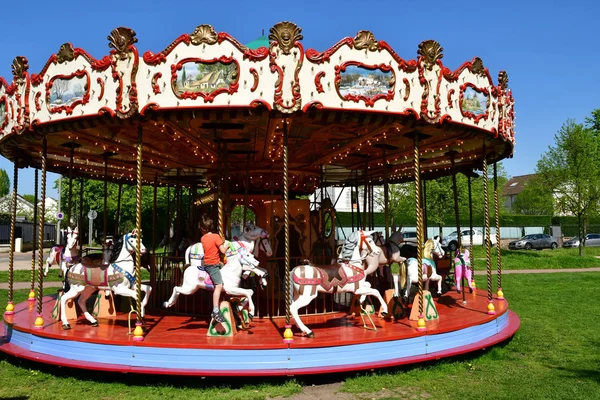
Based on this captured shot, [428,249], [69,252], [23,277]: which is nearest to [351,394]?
[428,249]

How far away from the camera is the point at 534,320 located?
1155cm

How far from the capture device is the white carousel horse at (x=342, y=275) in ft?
24.2

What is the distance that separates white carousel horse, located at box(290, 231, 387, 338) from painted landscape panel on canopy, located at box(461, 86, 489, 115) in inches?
106

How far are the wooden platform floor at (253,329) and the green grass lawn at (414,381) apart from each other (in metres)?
0.49

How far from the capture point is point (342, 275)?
25.8 feet

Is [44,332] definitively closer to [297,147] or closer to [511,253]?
[297,147]

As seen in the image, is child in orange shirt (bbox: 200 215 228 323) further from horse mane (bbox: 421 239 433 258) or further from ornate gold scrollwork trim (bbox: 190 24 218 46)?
horse mane (bbox: 421 239 433 258)

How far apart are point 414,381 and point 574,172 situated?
24.8 meters

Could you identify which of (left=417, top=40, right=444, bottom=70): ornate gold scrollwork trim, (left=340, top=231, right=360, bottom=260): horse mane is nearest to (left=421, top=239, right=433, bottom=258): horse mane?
(left=340, top=231, right=360, bottom=260): horse mane

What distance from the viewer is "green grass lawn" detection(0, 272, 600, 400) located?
6395 mm

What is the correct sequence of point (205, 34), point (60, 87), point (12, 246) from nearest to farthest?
point (205, 34)
point (60, 87)
point (12, 246)

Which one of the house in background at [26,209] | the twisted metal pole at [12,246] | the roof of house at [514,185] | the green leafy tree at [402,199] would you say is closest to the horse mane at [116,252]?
the twisted metal pole at [12,246]

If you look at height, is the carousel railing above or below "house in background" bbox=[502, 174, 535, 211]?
below

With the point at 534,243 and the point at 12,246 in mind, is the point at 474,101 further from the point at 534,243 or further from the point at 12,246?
the point at 534,243
